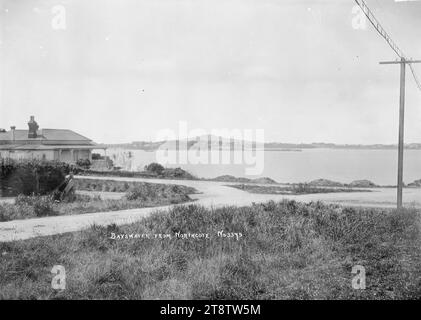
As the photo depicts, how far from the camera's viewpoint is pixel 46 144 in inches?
332

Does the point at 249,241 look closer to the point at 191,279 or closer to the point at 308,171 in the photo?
the point at 191,279

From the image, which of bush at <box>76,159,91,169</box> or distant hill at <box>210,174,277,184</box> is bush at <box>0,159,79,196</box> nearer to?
bush at <box>76,159,91,169</box>

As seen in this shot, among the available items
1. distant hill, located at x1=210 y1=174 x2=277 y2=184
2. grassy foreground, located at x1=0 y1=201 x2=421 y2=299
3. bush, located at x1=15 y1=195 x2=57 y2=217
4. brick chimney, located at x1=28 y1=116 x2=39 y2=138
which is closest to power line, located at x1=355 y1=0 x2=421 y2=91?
grassy foreground, located at x1=0 y1=201 x2=421 y2=299

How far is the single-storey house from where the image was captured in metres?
7.57

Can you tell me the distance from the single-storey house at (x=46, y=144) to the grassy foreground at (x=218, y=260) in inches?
65.0

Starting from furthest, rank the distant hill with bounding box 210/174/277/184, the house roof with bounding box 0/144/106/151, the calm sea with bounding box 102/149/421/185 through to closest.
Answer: the distant hill with bounding box 210/174/277/184 < the house roof with bounding box 0/144/106/151 < the calm sea with bounding box 102/149/421/185

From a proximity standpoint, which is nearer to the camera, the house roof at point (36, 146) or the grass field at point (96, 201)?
the house roof at point (36, 146)

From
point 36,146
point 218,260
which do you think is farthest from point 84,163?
point 218,260

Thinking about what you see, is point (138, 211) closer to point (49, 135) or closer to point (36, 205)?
point (36, 205)

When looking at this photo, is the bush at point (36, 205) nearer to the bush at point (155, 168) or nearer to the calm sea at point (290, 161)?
the calm sea at point (290, 161)

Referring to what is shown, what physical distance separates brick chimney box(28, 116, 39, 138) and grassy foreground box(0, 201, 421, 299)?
6.22ft

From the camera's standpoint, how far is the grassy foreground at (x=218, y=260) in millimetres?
5738

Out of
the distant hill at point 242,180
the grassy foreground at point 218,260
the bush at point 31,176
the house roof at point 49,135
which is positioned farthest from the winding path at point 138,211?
the house roof at point 49,135

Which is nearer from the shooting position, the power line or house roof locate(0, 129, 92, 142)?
the power line
